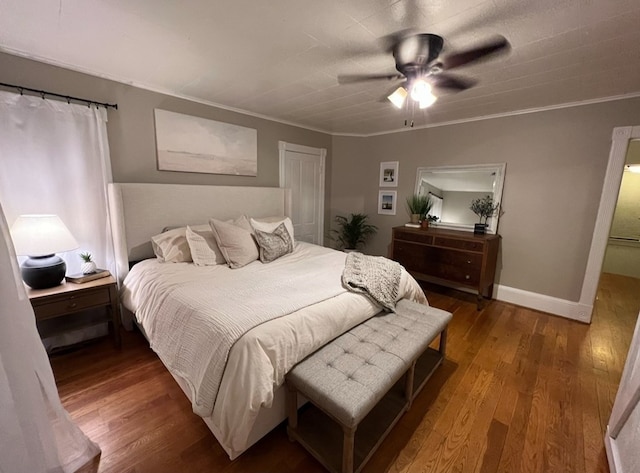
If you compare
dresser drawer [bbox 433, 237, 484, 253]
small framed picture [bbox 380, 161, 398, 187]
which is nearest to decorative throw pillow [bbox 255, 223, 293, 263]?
dresser drawer [bbox 433, 237, 484, 253]

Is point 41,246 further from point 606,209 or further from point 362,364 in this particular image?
point 606,209

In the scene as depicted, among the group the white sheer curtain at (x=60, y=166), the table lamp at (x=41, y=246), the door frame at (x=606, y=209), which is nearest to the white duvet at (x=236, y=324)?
the table lamp at (x=41, y=246)

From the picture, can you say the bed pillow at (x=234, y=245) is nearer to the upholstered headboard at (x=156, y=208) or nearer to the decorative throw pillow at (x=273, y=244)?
the decorative throw pillow at (x=273, y=244)

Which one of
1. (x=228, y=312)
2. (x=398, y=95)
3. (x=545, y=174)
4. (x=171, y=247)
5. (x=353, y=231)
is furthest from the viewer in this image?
(x=353, y=231)

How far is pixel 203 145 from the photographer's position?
2953mm

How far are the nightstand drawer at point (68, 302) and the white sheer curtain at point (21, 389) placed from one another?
3.34ft

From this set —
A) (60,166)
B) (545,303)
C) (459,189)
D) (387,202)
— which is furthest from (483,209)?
(60,166)

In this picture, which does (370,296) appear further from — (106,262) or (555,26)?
(106,262)

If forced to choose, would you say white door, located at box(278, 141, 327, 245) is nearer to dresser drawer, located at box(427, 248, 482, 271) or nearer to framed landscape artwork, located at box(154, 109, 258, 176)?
framed landscape artwork, located at box(154, 109, 258, 176)

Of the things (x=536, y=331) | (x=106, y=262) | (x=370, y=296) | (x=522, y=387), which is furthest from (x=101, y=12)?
(x=536, y=331)

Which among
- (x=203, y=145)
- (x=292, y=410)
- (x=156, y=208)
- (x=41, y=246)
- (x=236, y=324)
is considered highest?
(x=203, y=145)

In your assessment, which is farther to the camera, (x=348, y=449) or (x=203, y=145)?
(x=203, y=145)

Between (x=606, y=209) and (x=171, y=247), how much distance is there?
13.6ft

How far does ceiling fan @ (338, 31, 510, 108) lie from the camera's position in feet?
5.21
